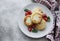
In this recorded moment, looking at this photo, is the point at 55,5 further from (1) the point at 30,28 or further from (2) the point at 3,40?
(2) the point at 3,40

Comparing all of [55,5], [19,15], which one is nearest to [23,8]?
[19,15]

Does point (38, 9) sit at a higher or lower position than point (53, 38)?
higher

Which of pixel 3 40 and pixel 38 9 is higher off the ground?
pixel 38 9

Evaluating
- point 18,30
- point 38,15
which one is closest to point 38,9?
point 38,15

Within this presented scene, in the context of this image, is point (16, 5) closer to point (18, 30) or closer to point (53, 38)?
point (18, 30)

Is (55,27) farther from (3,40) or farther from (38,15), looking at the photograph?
(3,40)
